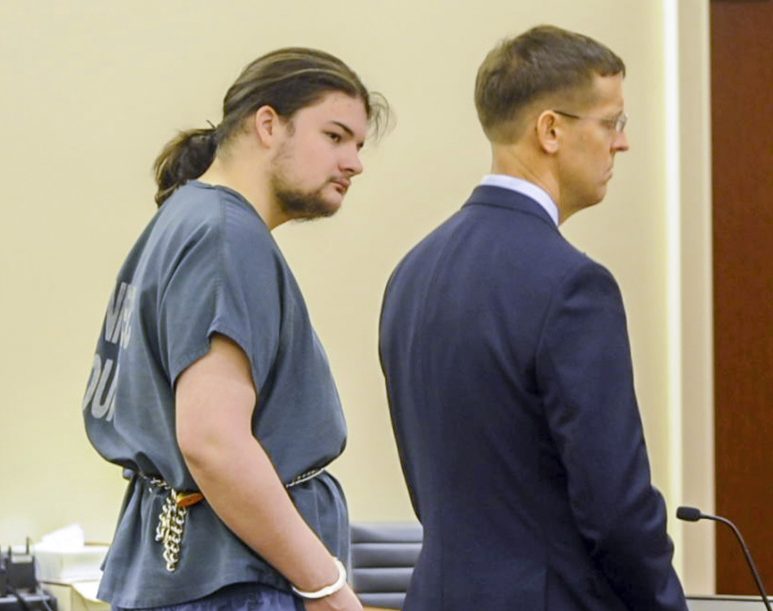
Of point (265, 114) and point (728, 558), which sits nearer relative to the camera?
point (265, 114)

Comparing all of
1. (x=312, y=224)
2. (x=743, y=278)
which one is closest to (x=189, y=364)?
(x=312, y=224)

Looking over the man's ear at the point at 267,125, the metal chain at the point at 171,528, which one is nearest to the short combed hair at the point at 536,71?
the man's ear at the point at 267,125

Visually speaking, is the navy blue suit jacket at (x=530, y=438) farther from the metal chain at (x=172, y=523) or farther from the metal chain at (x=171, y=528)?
the metal chain at (x=171, y=528)

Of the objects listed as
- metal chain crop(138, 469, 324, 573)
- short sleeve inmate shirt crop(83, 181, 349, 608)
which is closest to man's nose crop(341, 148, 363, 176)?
short sleeve inmate shirt crop(83, 181, 349, 608)

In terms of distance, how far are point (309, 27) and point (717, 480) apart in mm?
1870

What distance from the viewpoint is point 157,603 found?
1.78 metres

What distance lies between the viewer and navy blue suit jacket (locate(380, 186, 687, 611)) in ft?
5.44

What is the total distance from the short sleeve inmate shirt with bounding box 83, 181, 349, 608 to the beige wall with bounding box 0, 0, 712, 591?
2.10 m

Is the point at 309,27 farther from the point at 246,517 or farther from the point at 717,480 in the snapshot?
the point at 246,517

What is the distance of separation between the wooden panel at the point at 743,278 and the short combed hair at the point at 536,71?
264cm

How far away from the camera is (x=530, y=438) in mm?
1708

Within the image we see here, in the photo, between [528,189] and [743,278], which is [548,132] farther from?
[743,278]

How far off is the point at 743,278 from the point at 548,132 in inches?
109

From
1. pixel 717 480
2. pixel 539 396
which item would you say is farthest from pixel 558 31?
pixel 717 480
